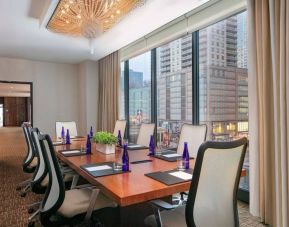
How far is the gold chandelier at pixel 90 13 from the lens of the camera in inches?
111

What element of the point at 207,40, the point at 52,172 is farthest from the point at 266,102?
the point at 52,172

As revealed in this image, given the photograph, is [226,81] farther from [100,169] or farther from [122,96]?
[122,96]

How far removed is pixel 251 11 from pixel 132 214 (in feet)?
8.24

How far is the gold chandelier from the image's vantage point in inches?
111

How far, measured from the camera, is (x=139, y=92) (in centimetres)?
565

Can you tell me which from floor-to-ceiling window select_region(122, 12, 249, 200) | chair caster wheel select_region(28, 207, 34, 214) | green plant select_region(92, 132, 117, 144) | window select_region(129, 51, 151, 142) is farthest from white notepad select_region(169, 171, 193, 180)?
window select_region(129, 51, 151, 142)

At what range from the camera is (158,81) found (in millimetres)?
4988

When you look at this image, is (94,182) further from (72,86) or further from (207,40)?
(72,86)

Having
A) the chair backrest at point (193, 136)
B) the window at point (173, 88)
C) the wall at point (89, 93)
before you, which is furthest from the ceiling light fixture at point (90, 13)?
the wall at point (89, 93)

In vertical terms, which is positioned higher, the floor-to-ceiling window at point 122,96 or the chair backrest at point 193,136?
the floor-to-ceiling window at point 122,96

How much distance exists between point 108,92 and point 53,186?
4534mm

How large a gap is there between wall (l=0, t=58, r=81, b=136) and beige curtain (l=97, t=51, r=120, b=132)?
1020mm

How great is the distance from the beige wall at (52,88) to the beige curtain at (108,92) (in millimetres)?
280

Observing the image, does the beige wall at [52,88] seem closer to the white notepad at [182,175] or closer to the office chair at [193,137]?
the office chair at [193,137]
